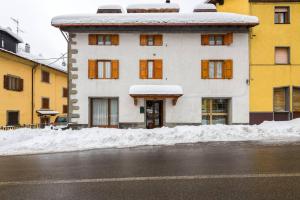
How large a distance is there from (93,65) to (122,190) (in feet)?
53.8

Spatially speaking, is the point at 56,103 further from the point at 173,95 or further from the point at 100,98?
the point at 173,95

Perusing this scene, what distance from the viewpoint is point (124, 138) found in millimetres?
14141

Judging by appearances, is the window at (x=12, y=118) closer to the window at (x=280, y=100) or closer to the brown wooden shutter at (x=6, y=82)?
the brown wooden shutter at (x=6, y=82)

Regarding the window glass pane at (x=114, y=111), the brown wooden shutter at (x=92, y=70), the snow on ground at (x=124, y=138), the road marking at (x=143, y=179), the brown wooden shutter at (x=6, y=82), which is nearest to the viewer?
the road marking at (x=143, y=179)

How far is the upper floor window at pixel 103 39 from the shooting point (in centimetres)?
2119

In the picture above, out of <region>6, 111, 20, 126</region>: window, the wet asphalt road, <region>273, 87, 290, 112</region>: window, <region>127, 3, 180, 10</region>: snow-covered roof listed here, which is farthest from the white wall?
the wet asphalt road

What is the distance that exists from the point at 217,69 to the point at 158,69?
4171mm

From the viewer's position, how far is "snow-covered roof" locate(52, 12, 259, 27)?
20.5 m

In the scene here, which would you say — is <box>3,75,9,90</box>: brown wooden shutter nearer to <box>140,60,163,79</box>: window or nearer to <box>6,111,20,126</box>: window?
<box>6,111,20,126</box>: window

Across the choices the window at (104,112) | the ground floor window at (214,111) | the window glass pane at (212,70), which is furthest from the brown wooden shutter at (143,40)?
the ground floor window at (214,111)

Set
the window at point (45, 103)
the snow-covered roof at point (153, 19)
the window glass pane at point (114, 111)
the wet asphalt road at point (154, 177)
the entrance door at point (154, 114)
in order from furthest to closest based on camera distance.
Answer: the window at point (45, 103), the entrance door at point (154, 114), the window glass pane at point (114, 111), the snow-covered roof at point (153, 19), the wet asphalt road at point (154, 177)

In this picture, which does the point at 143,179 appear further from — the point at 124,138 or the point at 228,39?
the point at 228,39

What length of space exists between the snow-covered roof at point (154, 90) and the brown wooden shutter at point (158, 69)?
86 cm

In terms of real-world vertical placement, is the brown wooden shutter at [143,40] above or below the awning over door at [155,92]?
above
